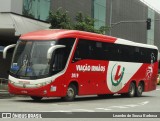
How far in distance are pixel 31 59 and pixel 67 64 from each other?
5.77 feet

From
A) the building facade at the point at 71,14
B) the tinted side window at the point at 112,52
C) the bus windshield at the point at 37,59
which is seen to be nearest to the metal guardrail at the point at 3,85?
the building facade at the point at 71,14

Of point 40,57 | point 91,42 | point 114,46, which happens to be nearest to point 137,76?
point 114,46

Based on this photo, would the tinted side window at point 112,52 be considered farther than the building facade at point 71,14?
No

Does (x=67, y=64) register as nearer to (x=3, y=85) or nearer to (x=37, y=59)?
(x=37, y=59)

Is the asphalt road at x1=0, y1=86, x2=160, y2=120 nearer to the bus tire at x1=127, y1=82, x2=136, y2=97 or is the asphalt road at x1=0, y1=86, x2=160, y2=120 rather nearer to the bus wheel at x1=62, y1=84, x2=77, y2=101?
the bus wheel at x1=62, y1=84, x2=77, y2=101

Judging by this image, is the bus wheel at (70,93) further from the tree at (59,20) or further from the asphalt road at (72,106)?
the tree at (59,20)

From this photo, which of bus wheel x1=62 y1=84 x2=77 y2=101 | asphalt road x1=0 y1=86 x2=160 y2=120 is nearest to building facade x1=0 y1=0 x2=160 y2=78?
bus wheel x1=62 y1=84 x2=77 y2=101

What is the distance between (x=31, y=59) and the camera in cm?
2114

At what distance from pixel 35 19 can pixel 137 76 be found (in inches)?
521

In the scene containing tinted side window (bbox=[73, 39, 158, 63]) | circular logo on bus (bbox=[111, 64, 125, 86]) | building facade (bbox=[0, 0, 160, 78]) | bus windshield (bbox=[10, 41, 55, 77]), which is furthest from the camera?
building facade (bbox=[0, 0, 160, 78])

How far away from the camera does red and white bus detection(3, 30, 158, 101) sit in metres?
20.9

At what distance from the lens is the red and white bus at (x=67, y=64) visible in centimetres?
2094

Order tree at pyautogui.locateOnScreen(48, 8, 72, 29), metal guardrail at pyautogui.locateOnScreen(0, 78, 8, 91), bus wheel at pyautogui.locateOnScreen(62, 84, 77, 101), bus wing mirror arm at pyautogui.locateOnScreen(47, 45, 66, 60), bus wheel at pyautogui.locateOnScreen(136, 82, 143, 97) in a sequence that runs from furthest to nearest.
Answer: tree at pyautogui.locateOnScreen(48, 8, 72, 29), metal guardrail at pyautogui.locateOnScreen(0, 78, 8, 91), bus wheel at pyautogui.locateOnScreen(136, 82, 143, 97), bus wheel at pyautogui.locateOnScreen(62, 84, 77, 101), bus wing mirror arm at pyautogui.locateOnScreen(47, 45, 66, 60)

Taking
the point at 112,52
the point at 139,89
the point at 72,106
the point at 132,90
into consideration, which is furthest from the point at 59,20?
the point at 72,106
